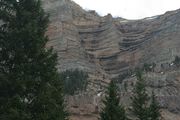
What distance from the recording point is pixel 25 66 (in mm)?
23219

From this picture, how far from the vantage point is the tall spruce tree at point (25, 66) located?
2258 cm

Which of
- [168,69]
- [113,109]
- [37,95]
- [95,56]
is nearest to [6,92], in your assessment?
[37,95]

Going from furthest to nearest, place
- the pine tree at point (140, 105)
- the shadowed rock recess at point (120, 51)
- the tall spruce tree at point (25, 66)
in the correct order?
the shadowed rock recess at point (120, 51) → the pine tree at point (140, 105) → the tall spruce tree at point (25, 66)

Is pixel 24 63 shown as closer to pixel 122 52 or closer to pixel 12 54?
pixel 12 54

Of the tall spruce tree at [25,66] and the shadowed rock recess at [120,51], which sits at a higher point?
the shadowed rock recess at [120,51]

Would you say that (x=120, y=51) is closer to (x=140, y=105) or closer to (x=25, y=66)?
(x=140, y=105)

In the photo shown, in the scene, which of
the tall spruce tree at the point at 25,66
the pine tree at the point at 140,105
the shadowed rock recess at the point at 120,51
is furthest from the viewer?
the shadowed rock recess at the point at 120,51

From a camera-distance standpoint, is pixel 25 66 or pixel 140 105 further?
pixel 140 105

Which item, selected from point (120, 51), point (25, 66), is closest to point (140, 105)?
point (25, 66)

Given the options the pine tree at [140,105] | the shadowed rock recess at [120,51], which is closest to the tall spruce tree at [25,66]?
the pine tree at [140,105]

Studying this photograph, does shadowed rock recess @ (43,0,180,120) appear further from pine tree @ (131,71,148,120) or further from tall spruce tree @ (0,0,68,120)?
tall spruce tree @ (0,0,68,120)

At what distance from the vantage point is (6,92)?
23.1m

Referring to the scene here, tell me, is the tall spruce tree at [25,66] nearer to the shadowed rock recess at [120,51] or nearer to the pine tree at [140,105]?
the pine tree at [140,105]

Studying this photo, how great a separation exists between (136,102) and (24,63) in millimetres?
28900
